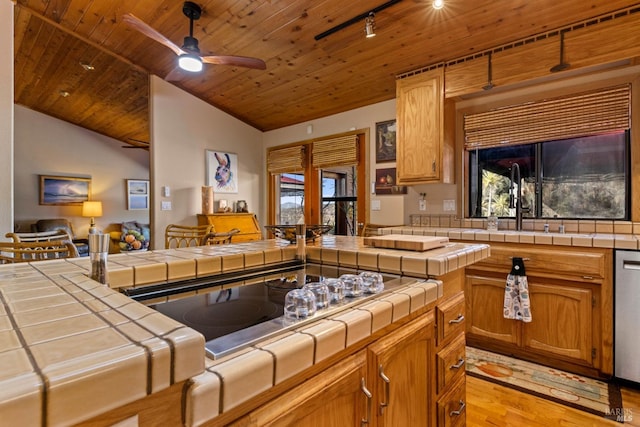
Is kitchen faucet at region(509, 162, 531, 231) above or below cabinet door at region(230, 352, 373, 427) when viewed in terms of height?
above

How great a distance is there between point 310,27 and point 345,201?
6.80ft

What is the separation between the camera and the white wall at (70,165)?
19.2ft

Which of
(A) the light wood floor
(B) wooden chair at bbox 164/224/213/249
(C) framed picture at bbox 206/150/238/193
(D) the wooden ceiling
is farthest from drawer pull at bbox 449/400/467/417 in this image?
(C) framed picture at bbox 206/150/238/193

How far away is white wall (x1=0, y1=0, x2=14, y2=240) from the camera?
280 cm

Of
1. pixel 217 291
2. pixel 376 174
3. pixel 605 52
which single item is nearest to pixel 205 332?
pixel 217 291

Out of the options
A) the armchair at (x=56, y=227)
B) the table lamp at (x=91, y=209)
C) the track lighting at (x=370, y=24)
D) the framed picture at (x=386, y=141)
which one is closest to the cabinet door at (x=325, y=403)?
the track lighting at (x=370, y=24)

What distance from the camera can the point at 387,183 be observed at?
3.66 m

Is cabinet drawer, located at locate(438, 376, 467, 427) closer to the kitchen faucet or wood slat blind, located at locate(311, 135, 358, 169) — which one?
the kitchen faucet

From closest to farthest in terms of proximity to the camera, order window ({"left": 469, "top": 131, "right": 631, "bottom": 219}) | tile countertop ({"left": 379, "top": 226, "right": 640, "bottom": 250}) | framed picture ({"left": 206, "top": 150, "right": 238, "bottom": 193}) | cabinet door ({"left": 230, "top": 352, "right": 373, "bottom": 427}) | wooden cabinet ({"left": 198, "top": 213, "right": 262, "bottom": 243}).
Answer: cabinet door ({"left": 230, "top": 352, "right": 373, "bottom": 427}) → tile countertop ({"left": 379, "top": 226, "right": 640, "bottom": 250}) → window ({"left": 469, "top": 131, "right": 631, "bottom": 219}) → wooden cabinet ({"left": 198, "top": 213, "right": 262, "bottom": 243}) → framed picture ({"left": 206, "top": 150, "right": 238, "bottom": 193})

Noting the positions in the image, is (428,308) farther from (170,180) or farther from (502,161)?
(170,180)

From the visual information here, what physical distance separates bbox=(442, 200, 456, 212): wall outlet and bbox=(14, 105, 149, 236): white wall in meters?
6.32

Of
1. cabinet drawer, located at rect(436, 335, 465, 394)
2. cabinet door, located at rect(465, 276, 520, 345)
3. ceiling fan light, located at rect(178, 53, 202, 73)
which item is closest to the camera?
cabinet drawer, located at rect(436, 335, 465, 394)

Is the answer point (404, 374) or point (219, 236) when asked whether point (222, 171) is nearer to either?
point (219, 236)

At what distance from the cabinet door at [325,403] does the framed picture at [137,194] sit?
7491 mm
